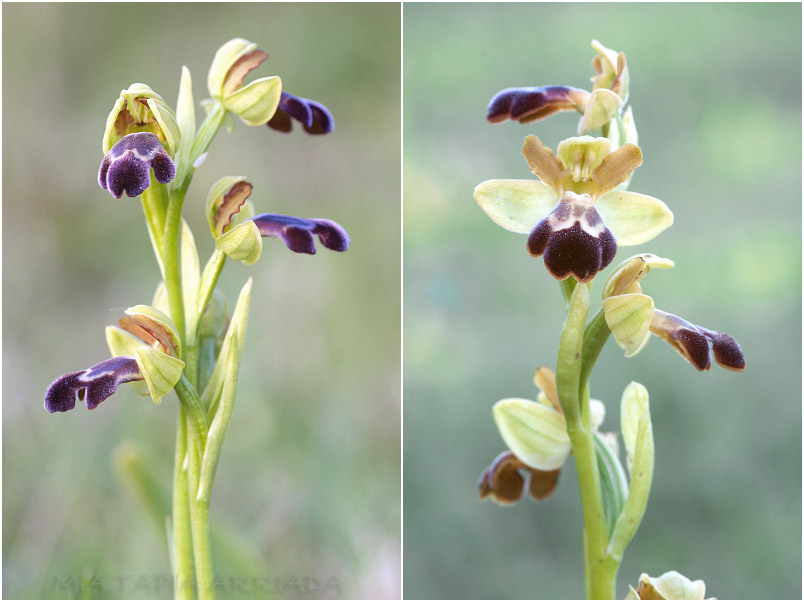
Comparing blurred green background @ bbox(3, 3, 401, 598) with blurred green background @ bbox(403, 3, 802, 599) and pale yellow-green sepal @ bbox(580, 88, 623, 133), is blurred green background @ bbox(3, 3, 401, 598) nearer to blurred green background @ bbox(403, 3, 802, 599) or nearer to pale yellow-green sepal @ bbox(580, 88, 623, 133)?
blurred green background @ bbox(403, 3, 802, 599)

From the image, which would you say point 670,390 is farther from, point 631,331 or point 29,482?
point 29,482

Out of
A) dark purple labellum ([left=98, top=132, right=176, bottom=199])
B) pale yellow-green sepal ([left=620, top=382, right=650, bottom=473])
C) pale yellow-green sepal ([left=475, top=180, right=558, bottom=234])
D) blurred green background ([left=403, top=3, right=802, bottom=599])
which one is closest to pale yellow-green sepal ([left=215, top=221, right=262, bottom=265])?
dark purple labellum ([left=98, top=132, right=176, bottom=199])

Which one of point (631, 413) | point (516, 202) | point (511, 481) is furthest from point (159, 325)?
point (631, 413)

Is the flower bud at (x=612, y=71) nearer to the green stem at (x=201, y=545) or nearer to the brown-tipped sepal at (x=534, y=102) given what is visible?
the brown-tipped sepal at (x=534, y=102)

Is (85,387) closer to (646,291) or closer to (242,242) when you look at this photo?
(242,242)

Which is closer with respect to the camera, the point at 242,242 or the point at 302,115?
the point at 242,242

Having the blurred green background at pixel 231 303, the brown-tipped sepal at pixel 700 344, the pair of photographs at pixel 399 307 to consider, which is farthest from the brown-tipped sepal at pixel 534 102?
the blurred green background at pixel 231 303

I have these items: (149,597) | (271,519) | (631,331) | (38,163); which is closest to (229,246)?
(631,331)
